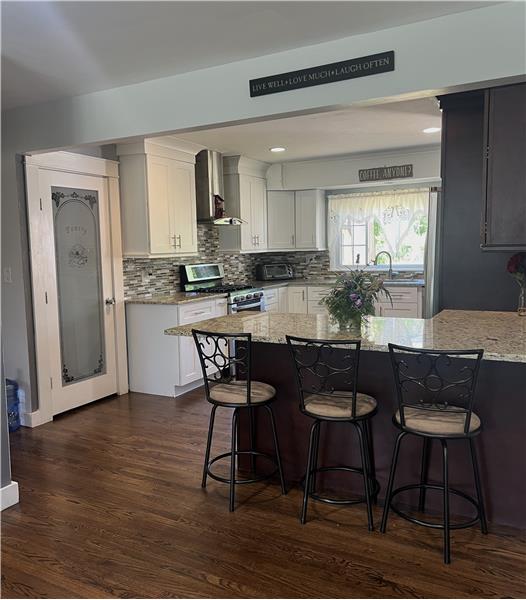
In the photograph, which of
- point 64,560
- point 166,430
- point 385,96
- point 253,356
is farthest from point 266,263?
point 64,560

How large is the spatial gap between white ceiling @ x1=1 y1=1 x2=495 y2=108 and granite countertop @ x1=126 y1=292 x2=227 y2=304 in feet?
7.18

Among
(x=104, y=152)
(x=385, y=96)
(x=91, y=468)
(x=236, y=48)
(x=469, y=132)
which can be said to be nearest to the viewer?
(x=385, y=96)

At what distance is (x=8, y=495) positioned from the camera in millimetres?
2867

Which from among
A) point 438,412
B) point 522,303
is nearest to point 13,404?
point 438,412

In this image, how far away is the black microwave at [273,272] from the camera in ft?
22.6

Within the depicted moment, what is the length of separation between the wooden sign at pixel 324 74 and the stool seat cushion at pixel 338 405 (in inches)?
64.4

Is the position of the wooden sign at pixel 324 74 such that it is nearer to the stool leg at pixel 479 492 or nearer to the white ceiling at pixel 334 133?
the white ceiling at pixel 334 133

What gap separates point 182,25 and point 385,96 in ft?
3.41

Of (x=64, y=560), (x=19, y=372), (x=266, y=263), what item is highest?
(x=266, y=263)

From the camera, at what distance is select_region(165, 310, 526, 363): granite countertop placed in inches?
93.6

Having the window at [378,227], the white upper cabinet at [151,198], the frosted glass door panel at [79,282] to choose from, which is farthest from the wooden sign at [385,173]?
the frosted glass door panel at [79,282]

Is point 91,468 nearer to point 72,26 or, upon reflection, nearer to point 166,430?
point 166,430

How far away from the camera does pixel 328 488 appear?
2.97 meters

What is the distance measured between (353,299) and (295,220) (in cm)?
415
